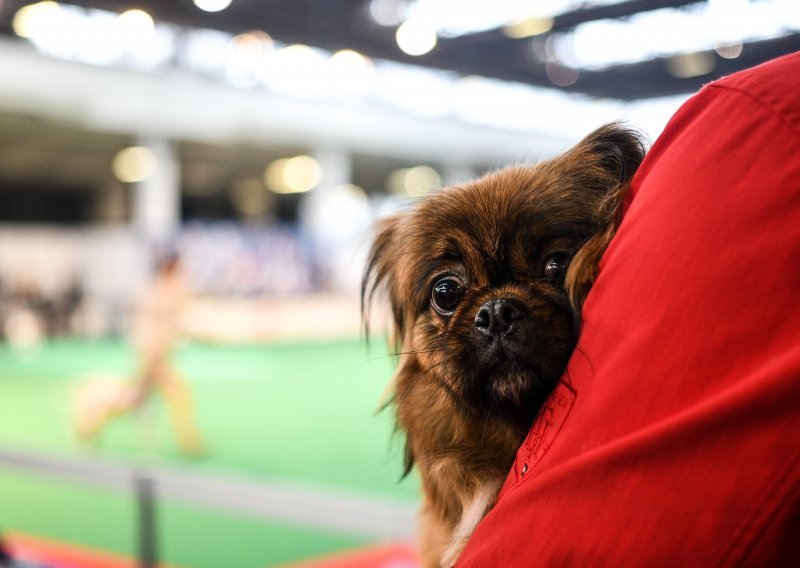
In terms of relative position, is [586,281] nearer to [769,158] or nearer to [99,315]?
[769,158]

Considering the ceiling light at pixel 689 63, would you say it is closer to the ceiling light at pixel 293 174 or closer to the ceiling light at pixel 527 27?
the ceiling light at pixel 527 27

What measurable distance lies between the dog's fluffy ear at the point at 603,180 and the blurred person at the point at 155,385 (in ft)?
21.7

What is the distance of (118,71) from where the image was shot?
20.0m

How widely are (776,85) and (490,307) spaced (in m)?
0.49

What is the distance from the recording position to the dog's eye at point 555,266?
1175mm

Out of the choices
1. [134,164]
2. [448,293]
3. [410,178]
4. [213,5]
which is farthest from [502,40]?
[410,178]

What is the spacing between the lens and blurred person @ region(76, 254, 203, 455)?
7395 mm

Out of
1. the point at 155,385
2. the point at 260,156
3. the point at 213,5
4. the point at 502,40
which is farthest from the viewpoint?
the point at 260,156

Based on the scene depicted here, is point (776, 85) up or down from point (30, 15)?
up

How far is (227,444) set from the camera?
768 cm

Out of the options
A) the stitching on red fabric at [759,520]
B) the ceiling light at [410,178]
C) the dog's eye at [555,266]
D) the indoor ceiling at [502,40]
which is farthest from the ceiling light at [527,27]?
the ceiling light at [410,178]

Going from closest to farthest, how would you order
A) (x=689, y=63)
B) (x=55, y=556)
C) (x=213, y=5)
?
(x=689, y=63) → (x=55, y=556) → (x=213, y=5)

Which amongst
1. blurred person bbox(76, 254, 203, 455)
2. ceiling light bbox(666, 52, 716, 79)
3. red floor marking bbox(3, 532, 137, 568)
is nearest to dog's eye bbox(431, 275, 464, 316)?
ceiling light bbox(666, 52, 716, 79)

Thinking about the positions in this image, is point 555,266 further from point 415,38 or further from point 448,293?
point 415,38
